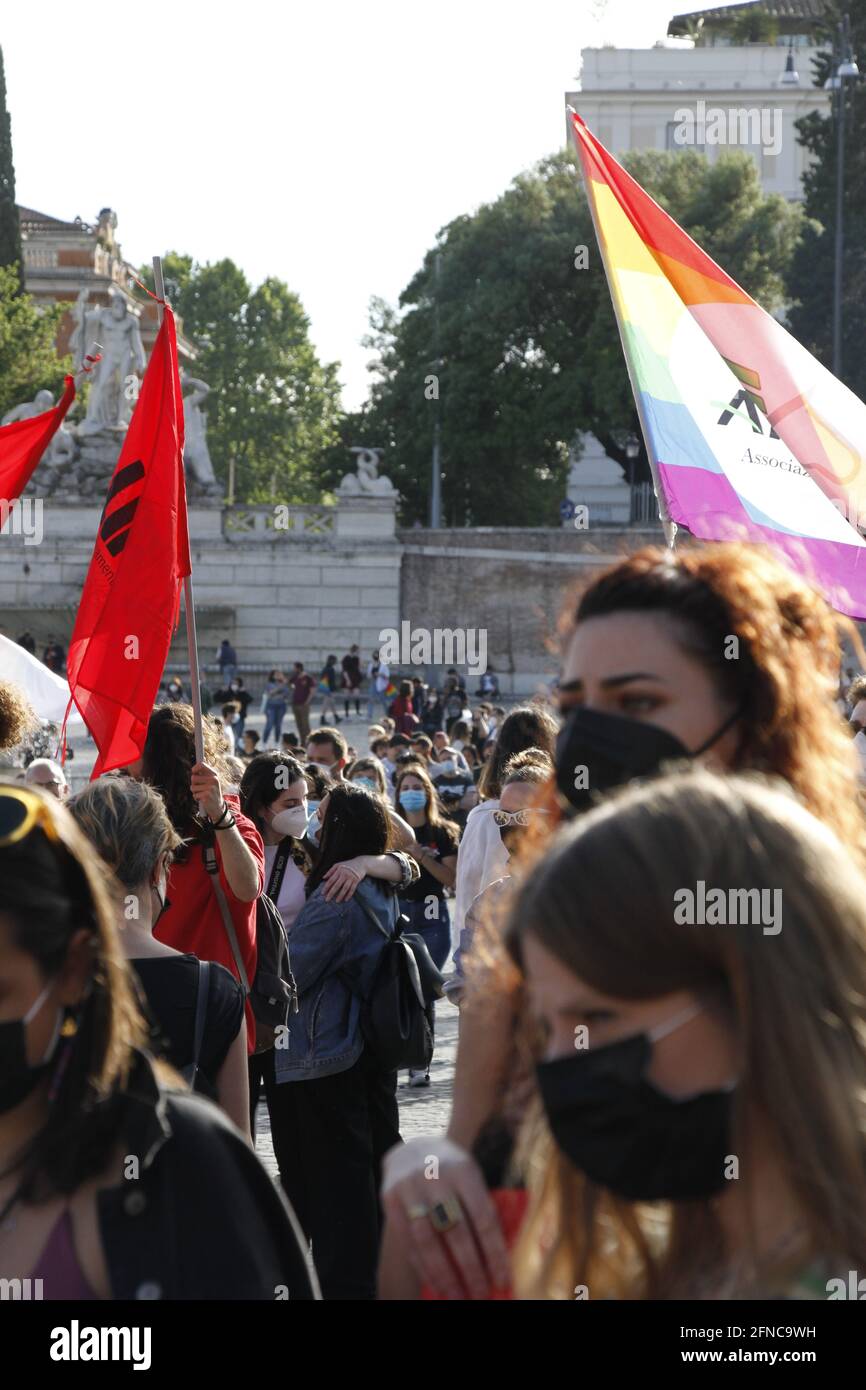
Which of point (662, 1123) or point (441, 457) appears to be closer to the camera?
point (662, 1123)

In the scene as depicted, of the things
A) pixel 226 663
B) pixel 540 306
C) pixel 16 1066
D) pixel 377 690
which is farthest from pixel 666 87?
pixel 16 1066

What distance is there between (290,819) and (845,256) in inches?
1508

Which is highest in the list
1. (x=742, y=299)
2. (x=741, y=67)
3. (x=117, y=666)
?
(x=741, y=67)

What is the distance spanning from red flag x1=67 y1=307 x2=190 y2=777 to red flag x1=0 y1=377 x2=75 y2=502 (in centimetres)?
117

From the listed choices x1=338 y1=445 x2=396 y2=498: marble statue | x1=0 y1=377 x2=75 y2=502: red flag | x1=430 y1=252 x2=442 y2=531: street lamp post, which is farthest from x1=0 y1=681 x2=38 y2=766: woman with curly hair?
x1=430 y1=252 x2=442 y2=531: street lamp post

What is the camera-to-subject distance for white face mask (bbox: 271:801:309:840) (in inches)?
248

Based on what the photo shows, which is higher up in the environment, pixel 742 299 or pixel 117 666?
pixel 742 299

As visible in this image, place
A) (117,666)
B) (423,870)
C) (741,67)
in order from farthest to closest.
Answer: (741,67) → (423,870) → (117,666)

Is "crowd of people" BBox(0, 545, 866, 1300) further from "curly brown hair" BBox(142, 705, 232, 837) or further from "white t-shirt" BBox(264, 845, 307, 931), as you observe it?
"white t-shirt" BBox(264, 845, 307, 931)

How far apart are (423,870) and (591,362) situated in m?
37.2

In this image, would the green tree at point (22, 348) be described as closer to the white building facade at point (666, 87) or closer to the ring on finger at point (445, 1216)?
the white building facade at point (666, 87)

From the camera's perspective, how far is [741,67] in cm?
6338

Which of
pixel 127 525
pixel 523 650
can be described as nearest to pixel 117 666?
pixel 127 525
